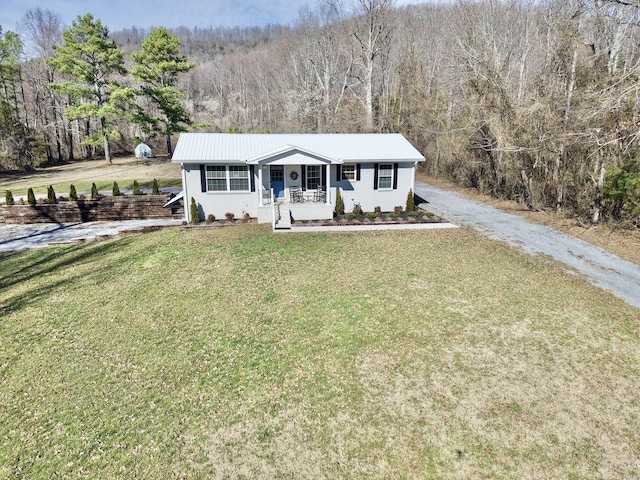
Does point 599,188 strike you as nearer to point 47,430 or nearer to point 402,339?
point 402,339

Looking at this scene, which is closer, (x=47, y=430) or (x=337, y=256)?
(x=47, y=430)

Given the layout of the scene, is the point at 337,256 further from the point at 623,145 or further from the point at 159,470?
the point at 623,145

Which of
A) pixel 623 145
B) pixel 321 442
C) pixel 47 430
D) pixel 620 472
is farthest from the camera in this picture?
pixel 623 145

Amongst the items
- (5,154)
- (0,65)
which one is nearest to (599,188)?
(5,154)

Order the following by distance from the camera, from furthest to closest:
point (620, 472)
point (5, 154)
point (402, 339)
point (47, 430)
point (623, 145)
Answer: point (5, 154) < point (623, 145) < point (402, 339) < point (47, 430) < point (620, 472)

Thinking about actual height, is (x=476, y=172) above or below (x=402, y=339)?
above

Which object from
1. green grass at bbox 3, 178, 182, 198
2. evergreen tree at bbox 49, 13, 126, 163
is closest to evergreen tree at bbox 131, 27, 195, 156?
evergreen tree at bbox 49, 13, 126, 163

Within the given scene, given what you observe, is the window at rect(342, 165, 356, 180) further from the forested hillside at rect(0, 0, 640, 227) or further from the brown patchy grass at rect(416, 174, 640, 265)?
the brown patchy grass at rect(416, 174, 640, 265)

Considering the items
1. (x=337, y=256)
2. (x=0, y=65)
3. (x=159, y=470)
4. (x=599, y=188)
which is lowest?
(x=159, y=470)

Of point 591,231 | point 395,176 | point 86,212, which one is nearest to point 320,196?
point 395,176
